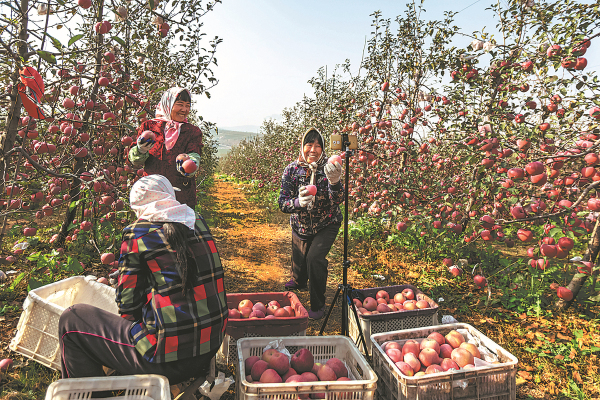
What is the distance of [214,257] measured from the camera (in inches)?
69.2

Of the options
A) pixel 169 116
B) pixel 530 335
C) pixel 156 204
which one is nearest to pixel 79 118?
pixel 169 116

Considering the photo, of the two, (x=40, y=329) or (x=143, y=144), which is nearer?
(x=40, y=329)

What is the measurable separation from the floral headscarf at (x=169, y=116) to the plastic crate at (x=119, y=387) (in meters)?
1.89

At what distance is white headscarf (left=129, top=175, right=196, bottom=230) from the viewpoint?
5.45 ft

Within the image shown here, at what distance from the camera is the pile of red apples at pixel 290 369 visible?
6.11ft

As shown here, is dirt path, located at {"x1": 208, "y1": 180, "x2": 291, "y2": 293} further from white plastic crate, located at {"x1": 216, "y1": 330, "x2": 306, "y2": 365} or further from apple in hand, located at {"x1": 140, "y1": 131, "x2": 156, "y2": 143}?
apple in hand, located at {"x1": 140, "y1": 131, "x2": 156, "y2": 143}

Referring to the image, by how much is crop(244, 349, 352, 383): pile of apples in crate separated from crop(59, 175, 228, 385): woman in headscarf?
1.08 feet

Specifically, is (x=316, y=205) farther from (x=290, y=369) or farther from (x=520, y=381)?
(x=520, y=381)

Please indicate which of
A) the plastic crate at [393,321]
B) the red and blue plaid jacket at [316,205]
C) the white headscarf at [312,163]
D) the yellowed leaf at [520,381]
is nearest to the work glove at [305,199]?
the red and blue plaid jacket at [316,205]

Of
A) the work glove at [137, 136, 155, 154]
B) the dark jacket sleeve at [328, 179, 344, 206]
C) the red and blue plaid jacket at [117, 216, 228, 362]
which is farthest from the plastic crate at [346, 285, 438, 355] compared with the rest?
the work glove at [137, 136, 155, 154]

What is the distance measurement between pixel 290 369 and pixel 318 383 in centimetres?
32

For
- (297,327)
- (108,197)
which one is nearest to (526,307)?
(297,327)

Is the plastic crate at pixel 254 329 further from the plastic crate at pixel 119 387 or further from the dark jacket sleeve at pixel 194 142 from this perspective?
the dark jacket sleeve at pixel 194 142

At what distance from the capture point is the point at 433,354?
2.07 metres
